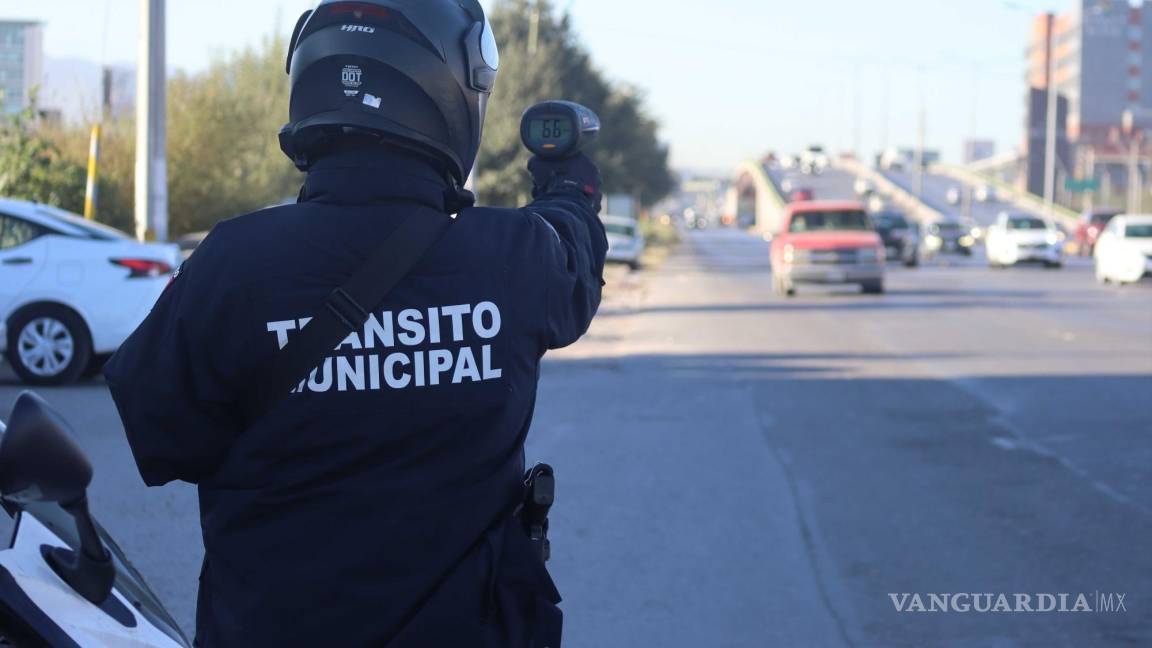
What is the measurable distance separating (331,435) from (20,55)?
24784 millimetres

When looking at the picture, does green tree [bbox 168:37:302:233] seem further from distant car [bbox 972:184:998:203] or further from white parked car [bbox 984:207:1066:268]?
distant car [bbox 972:184:998:203]

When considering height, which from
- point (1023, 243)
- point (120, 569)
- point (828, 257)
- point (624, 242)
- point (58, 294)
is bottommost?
point (1023, 243)

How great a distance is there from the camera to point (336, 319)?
231 centimetres

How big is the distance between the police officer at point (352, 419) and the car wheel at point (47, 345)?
10.3 meters

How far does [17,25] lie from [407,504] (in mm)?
25851

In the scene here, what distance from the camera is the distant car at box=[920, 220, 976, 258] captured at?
169ft

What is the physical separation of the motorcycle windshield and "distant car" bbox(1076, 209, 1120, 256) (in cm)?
5625

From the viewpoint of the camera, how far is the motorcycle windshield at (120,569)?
Result: 8.27 feet

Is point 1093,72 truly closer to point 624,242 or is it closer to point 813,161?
point 813,161

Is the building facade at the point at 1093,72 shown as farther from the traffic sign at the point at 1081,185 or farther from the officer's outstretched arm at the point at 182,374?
the officer's outstretched arm at the point at 182,374

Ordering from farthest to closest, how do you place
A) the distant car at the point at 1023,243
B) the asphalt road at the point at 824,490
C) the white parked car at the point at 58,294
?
the distant car at the point at 1023,243 < the white parked car at the point at 58,294 < the asphalt road at the point at 824,490

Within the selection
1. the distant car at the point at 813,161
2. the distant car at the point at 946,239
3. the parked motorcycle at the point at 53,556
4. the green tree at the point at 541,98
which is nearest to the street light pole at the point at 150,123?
the green tree at the point at 541,98

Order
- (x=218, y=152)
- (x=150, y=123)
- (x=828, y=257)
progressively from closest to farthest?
(x=150, y=123) < (x=828, y=257) < (x=218, y=152)

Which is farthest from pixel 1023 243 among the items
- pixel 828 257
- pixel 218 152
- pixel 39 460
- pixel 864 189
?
pixel 864 189
